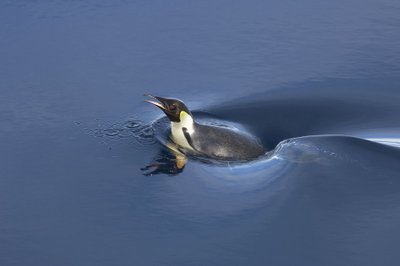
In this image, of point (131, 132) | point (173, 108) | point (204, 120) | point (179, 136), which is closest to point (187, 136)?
point (179, 136)

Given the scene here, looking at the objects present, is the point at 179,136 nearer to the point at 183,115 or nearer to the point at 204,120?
the point at 183,115

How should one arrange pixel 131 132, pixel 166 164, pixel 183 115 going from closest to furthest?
pixel 166 164
pixel 183 115
pixel 131 132

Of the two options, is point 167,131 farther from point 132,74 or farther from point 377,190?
point 377,190

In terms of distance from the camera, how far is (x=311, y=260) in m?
12.4

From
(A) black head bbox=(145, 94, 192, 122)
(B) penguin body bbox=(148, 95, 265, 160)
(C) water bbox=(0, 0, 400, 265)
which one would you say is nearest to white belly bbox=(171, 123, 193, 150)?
(B) penguin body bbox=(148, 95, 265, 160)

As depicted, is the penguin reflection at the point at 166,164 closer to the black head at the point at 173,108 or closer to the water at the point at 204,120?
the water at the point at 204,120

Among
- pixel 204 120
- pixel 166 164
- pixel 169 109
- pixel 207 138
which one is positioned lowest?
pixel 166 164

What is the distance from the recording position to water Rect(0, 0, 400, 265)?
12.9 m

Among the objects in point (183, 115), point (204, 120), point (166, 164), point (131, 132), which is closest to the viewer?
point (166, 164)

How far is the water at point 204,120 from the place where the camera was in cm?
1291

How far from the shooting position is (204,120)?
631 inches

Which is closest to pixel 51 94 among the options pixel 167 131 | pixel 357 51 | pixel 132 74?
pixel 132 74

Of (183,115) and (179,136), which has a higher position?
(183,115)

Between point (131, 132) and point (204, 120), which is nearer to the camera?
point (131, 132)
